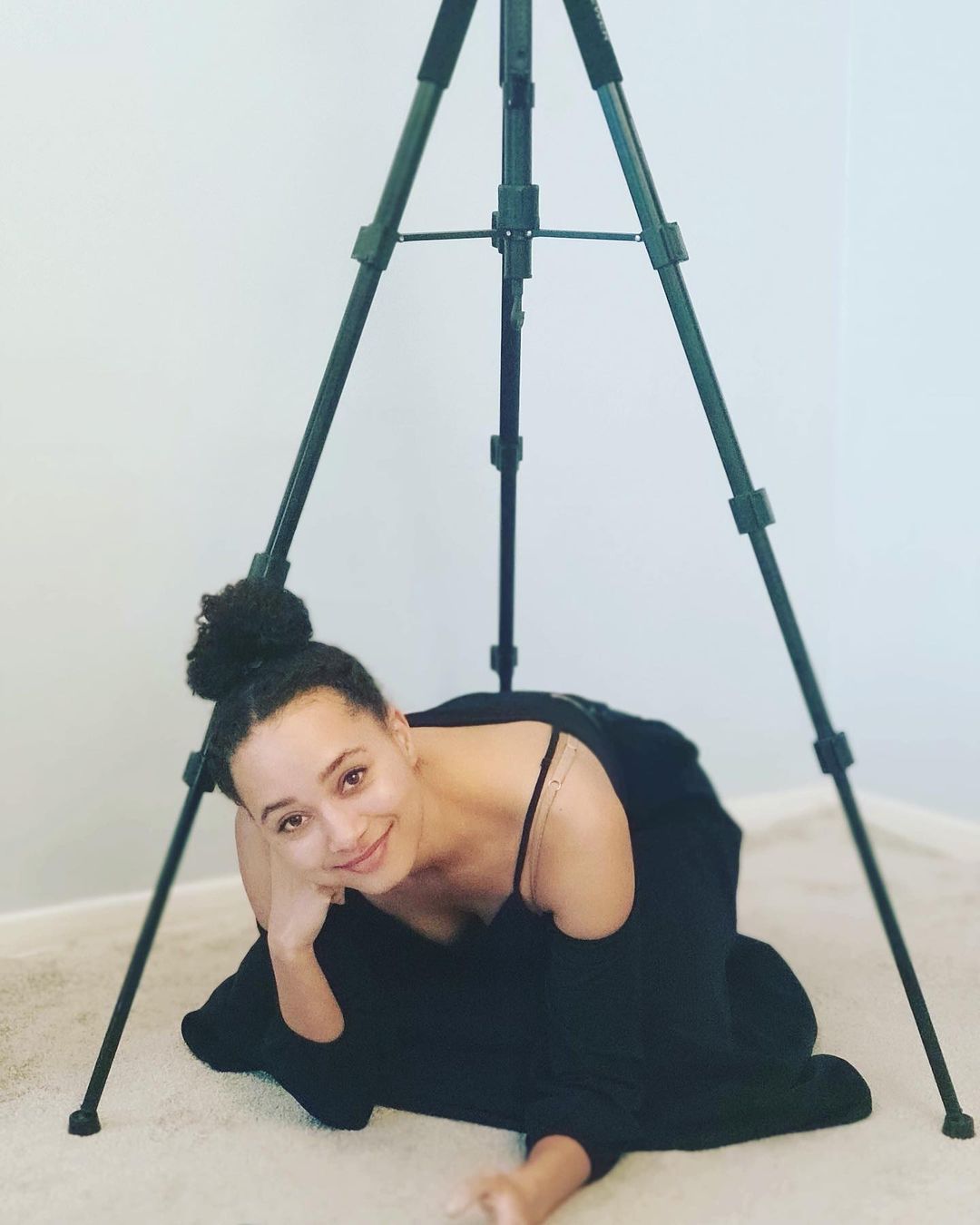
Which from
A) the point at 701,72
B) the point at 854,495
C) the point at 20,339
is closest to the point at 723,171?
the point at 701,72

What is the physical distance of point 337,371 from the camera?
1.48 m

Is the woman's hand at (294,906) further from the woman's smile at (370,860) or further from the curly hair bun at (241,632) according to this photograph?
the curly hair bun at (241,632)

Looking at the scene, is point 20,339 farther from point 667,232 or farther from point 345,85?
point 667,232

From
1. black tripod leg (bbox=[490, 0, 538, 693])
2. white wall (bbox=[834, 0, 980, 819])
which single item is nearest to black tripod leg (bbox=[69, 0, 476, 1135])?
black tripod leg (bbox=[490, 0, 538, 693])

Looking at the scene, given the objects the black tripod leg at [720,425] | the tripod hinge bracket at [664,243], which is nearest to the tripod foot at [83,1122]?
the black tripod leg at [720,425]

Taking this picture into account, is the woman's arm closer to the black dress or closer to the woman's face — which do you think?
the black dress

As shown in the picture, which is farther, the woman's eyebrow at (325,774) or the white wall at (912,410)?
the white wall at (912,410)

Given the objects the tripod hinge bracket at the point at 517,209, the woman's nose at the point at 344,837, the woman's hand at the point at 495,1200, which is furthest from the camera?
the tripod hinge bracket at the point at 517,209

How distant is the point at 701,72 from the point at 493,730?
4.67ft

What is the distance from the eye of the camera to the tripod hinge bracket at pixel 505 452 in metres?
1.78

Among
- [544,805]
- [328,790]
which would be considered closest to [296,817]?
[328,790]

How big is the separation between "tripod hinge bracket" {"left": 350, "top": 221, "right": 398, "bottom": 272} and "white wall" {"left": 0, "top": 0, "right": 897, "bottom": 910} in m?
0.63

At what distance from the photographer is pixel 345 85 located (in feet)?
6.66

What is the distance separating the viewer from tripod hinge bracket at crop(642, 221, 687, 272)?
4.70 ft
